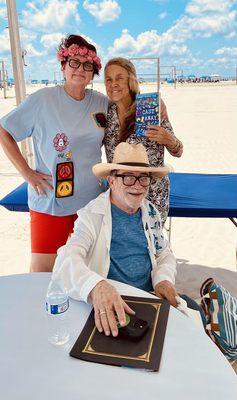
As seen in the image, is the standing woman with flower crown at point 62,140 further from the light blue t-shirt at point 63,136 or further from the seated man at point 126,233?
the seated man at point 126,233

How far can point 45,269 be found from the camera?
2354mm

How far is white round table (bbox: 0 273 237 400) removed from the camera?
3.35 feet

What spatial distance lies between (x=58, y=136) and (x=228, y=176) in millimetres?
2467

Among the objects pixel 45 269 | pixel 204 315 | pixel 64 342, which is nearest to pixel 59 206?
pixel 45 269

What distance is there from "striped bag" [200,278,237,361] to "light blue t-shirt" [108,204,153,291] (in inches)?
14.5

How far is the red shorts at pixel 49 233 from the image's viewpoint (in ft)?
7.55

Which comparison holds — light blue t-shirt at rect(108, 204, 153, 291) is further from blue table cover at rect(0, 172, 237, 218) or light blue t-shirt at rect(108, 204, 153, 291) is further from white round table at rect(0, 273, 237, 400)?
blue table cover at rect(0, 172, 237, 218)

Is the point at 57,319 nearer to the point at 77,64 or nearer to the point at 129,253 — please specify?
the point at 129,253

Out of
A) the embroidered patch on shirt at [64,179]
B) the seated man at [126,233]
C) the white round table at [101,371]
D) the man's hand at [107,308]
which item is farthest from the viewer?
the embroidered patch on shirt at [64,179]

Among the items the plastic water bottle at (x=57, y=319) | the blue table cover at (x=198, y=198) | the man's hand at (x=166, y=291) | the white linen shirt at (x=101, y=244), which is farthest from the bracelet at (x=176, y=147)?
the plastic water bottle at (x=57, y=319)

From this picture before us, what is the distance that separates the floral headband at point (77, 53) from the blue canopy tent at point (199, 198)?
4.40 ft

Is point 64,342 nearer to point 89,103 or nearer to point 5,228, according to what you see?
point 89,103

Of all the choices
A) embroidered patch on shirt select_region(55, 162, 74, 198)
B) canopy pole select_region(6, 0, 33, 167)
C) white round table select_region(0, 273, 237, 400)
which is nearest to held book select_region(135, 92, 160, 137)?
embroidered patch on shirt select_region(55, 162, 74, 198)

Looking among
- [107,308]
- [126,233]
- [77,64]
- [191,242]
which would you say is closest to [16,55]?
[77,64]
